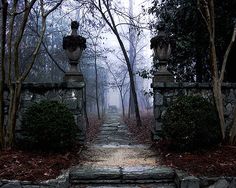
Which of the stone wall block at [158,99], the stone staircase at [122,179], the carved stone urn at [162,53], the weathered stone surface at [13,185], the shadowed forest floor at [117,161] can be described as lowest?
the stone staircase at [122,179]

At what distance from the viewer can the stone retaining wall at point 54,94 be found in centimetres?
718

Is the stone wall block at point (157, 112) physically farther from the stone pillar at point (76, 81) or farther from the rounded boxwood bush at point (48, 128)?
the rounded boxwood bush at point (48, 128)

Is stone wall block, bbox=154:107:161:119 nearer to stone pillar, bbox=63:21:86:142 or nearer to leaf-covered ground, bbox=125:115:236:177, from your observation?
leaf-covered ground, bbox=125:115:236:177

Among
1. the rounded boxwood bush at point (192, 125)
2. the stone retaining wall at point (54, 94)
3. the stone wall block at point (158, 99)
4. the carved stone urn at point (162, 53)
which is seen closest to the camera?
the rounded boxwood bush at point (192, 125)

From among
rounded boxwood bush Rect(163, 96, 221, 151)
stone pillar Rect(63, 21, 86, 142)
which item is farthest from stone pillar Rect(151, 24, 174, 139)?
stone pillar Rect(63, 21, 86, 142)

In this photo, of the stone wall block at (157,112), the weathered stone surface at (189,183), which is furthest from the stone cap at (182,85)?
the weathered stone surface at (189,183)

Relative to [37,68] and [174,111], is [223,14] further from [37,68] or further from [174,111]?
[37,68]

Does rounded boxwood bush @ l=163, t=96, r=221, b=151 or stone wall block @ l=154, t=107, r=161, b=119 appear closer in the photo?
rounded boxwood bush @ l=163, t=96, r=221, b=151

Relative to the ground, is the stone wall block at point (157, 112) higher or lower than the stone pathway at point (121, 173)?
higher

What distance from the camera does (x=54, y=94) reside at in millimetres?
7230

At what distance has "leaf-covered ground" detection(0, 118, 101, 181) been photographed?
185 inches

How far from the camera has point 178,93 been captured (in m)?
7.46

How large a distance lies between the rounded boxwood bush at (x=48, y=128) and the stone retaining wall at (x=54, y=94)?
1010 millimetres

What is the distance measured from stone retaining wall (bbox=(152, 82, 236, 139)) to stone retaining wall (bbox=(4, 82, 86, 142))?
5.69 ft
